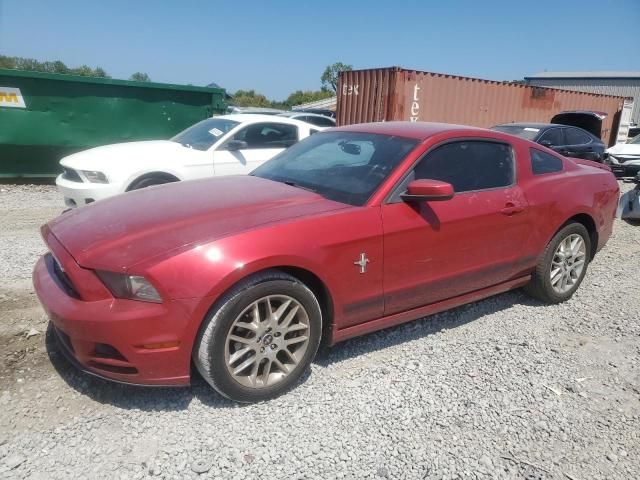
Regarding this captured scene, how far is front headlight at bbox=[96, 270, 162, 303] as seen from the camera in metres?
2.27

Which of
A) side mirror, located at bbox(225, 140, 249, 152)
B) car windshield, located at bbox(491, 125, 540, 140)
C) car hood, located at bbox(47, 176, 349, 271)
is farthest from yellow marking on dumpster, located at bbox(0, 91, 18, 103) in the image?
car windshield, located at bbox(491, 125, 540, 140)

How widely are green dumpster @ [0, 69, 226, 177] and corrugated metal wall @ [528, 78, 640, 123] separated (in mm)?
40634

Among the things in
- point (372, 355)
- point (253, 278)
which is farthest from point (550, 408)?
point (253, 278)

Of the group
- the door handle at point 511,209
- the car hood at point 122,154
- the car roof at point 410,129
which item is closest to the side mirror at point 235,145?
the car hood at point 122,154

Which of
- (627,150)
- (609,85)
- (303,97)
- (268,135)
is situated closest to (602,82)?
(609,85)

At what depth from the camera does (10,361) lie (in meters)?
2.87

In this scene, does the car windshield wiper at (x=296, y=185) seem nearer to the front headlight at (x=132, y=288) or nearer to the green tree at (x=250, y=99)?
the front headlight at (x=132, y=288)

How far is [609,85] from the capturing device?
46.2 m

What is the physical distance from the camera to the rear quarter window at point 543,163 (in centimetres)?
386

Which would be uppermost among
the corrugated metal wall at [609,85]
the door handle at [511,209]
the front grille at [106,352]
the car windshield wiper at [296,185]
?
the corrugated metal wall at [609,85]

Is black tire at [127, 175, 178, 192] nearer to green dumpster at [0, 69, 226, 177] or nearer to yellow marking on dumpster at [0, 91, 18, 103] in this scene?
green dumpster at [0, 69, 226, 177]

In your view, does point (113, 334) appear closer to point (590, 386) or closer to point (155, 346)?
point (155, 346)

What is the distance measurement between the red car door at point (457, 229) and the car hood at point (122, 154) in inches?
155

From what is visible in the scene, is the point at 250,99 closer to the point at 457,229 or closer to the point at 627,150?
the point at 627,150
